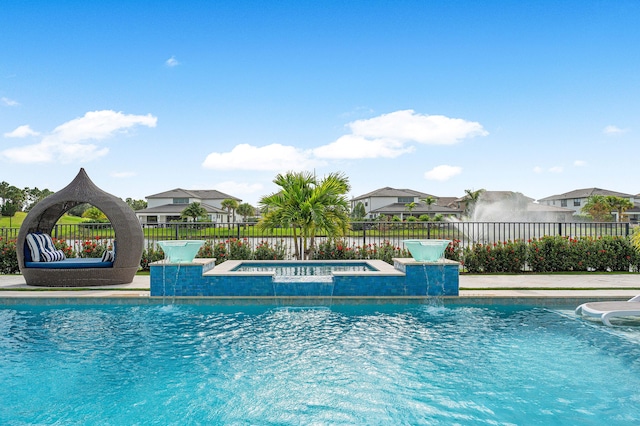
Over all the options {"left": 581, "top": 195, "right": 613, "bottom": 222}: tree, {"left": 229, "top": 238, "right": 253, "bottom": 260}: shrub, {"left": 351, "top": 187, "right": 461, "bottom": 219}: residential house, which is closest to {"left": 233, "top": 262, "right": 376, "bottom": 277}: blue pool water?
{"left": 229, "top": 238, "right": 253, "bottom": 260}: shrub

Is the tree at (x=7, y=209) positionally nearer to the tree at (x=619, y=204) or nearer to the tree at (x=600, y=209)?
the tree at (x=600, y=209)

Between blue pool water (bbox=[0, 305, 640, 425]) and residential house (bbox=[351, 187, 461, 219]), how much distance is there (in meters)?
54.2

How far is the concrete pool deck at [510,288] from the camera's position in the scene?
8070mm

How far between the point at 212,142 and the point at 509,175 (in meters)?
18.6

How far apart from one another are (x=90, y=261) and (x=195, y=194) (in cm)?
6323

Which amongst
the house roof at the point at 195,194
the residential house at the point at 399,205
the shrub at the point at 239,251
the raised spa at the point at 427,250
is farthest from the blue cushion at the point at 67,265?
the house roof at the point at 195,194

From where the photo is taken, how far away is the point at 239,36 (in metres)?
14.8

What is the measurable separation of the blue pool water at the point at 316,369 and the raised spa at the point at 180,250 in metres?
1.35

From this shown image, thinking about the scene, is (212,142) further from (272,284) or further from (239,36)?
(272,284)

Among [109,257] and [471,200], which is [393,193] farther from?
[109,257]

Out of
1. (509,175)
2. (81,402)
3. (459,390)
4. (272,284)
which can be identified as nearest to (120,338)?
(81,402)

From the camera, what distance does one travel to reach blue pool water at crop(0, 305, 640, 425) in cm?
384

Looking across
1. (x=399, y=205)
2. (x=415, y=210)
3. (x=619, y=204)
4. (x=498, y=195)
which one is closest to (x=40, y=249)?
(x=415, y=210)

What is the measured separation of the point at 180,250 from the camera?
8336 millimetres
